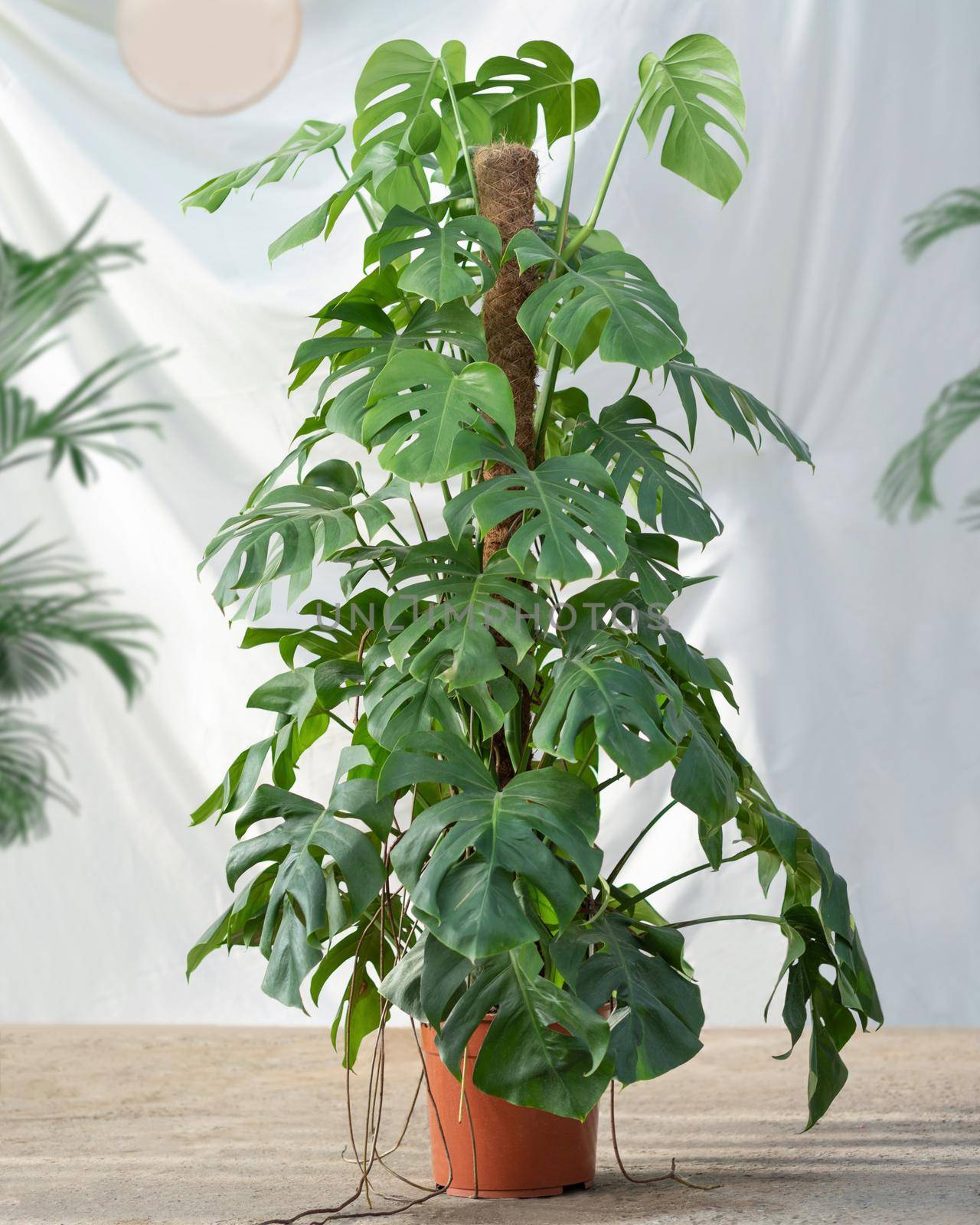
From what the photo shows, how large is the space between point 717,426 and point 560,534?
1.59m

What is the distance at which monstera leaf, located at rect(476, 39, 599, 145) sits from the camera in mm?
1764

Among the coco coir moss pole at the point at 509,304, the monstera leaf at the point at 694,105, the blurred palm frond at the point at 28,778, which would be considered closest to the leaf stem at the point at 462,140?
the coco coir moss pole at the point at 509,304

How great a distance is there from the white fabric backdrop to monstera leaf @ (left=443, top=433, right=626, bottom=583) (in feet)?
4.58

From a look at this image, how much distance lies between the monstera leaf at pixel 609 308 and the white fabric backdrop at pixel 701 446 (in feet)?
4.50

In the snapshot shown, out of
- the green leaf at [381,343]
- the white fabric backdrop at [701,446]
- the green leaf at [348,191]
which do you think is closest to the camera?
the green leaf at [381,343]

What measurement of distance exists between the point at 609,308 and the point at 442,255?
21cm

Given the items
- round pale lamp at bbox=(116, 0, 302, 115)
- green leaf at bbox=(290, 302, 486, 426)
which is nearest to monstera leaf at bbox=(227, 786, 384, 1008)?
green leaf at bbox=(290, 302, 486, 426)

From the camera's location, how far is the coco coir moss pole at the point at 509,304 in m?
1.63

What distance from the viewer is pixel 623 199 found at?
285 cm

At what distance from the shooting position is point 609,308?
4.84ft

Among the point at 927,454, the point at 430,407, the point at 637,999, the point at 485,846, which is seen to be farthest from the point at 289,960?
the point at 927,454

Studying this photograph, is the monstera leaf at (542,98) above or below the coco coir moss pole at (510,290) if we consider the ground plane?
above

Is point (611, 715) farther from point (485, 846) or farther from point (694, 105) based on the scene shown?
point (694, 105)

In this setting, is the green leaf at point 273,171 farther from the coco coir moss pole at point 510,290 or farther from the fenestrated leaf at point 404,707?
the fenestrated leaf at point 404,707
